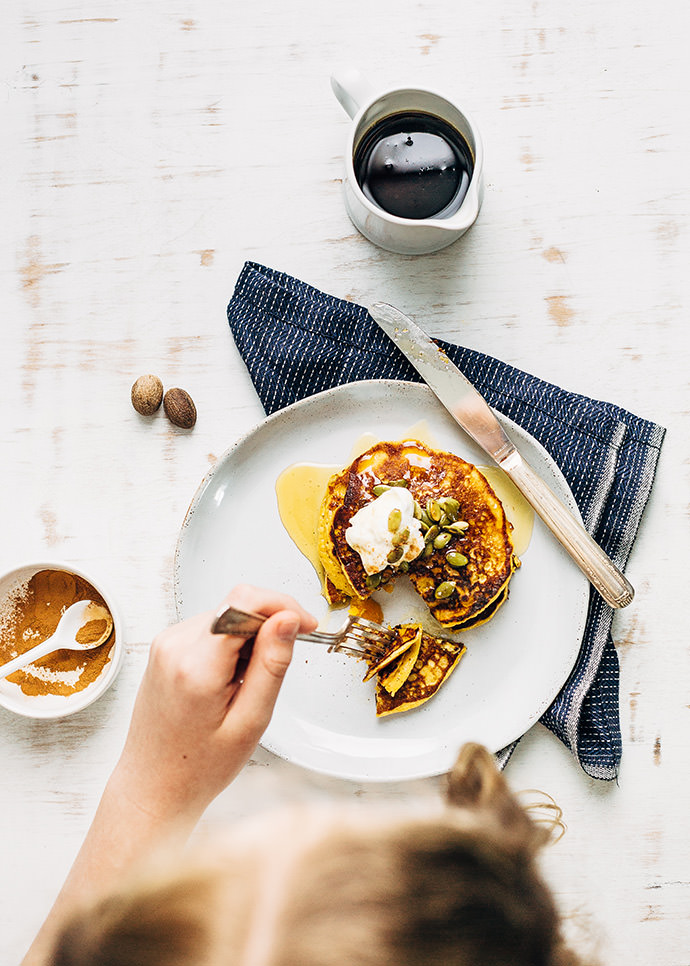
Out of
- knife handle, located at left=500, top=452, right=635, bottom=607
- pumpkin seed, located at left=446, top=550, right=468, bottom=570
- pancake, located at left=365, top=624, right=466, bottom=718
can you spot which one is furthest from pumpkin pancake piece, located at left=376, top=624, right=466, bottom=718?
knife handle, located at left=500, top=452, right=635, bottom=607

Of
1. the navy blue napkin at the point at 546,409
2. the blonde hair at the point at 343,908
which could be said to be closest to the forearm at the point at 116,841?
the blonde hair at the point at 343,908

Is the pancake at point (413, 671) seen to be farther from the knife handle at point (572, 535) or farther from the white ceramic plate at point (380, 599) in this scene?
the knife handle at point (572, 535)

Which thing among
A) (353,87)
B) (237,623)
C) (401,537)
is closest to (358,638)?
(401,537)

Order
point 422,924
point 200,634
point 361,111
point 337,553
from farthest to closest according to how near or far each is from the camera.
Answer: point 337,553, point 361,111, point 200,634, point 422,924

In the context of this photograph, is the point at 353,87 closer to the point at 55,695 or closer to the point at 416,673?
the point at 416,673

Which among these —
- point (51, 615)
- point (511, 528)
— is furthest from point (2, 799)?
point (511, 528)

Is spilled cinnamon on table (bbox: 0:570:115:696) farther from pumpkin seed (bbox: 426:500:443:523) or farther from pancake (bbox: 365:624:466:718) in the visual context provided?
pumpkin seed (bbox: 426:500:443:523)

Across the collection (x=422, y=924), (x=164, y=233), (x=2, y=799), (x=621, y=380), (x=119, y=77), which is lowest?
(x=2, y=799)

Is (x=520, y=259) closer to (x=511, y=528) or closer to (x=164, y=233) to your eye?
(x=511, y=528)
